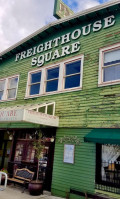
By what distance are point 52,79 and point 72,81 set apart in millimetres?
1296

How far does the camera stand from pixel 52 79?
10.6 metres

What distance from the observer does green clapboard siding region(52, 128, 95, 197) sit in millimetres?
7820

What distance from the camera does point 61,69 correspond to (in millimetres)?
10297

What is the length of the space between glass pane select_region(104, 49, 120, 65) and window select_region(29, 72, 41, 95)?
442 cm

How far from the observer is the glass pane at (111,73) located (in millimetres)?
8219

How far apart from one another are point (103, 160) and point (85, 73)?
3945 mm

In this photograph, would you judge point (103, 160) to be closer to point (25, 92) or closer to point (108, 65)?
point (108, 65)

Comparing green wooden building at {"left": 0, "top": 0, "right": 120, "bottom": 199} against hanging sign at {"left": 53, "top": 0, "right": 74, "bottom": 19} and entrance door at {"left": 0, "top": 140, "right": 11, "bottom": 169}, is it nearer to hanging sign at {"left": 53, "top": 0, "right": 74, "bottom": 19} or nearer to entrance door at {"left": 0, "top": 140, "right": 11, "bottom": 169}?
hanging sign at {"left": 53, "top": 0, "right": 74, "bottom": 19}

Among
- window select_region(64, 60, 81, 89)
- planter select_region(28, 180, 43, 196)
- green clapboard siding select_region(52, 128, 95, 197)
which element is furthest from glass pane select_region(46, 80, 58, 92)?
planter select_region(28, 180, 43, 196)

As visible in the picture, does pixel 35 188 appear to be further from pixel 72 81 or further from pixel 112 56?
pixel 112 56

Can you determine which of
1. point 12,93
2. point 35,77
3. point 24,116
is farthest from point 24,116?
point 12,93

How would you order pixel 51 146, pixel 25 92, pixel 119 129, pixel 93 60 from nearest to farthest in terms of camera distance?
pixel 119 129, pixel 93 60, pixel 51 146, pixel 25 92

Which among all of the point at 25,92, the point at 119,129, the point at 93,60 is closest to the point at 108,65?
the point at 93,60

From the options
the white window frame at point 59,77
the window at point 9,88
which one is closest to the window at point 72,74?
the white window frame at point 59,77
